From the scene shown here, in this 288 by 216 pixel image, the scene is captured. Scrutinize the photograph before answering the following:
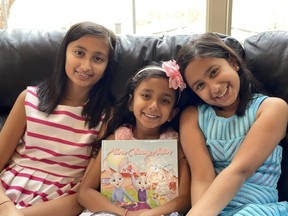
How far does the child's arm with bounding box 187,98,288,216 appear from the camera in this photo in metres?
1.19

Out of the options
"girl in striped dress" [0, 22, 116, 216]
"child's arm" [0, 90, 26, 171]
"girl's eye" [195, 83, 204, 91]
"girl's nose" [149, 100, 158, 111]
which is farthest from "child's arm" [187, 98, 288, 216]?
"child's arm" [0, 90, 26, 171]

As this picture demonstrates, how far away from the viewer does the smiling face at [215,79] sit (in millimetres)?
1303

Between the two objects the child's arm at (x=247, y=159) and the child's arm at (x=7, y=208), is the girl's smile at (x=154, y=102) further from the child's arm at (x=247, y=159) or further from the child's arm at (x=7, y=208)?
the child's arm at (x=7, y=208)

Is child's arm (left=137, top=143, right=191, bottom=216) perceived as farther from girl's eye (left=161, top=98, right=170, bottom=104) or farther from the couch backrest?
the couch backrest

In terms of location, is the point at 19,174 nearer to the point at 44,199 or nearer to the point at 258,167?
the point at 44,199

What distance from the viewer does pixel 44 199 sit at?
1.41m

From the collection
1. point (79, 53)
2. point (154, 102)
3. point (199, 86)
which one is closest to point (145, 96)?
point (154, 102)

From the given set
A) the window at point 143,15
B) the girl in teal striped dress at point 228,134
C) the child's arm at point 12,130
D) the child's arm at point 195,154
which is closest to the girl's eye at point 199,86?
the girl in teal striped dress at point 228,134

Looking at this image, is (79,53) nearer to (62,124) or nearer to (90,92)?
(90,92)

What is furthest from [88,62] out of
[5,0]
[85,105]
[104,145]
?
[5,0]

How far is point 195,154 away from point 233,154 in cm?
13

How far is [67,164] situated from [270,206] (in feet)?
2.46

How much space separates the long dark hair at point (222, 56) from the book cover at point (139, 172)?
0.28 m

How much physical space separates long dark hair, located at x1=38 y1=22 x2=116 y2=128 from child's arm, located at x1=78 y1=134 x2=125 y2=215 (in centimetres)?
16
